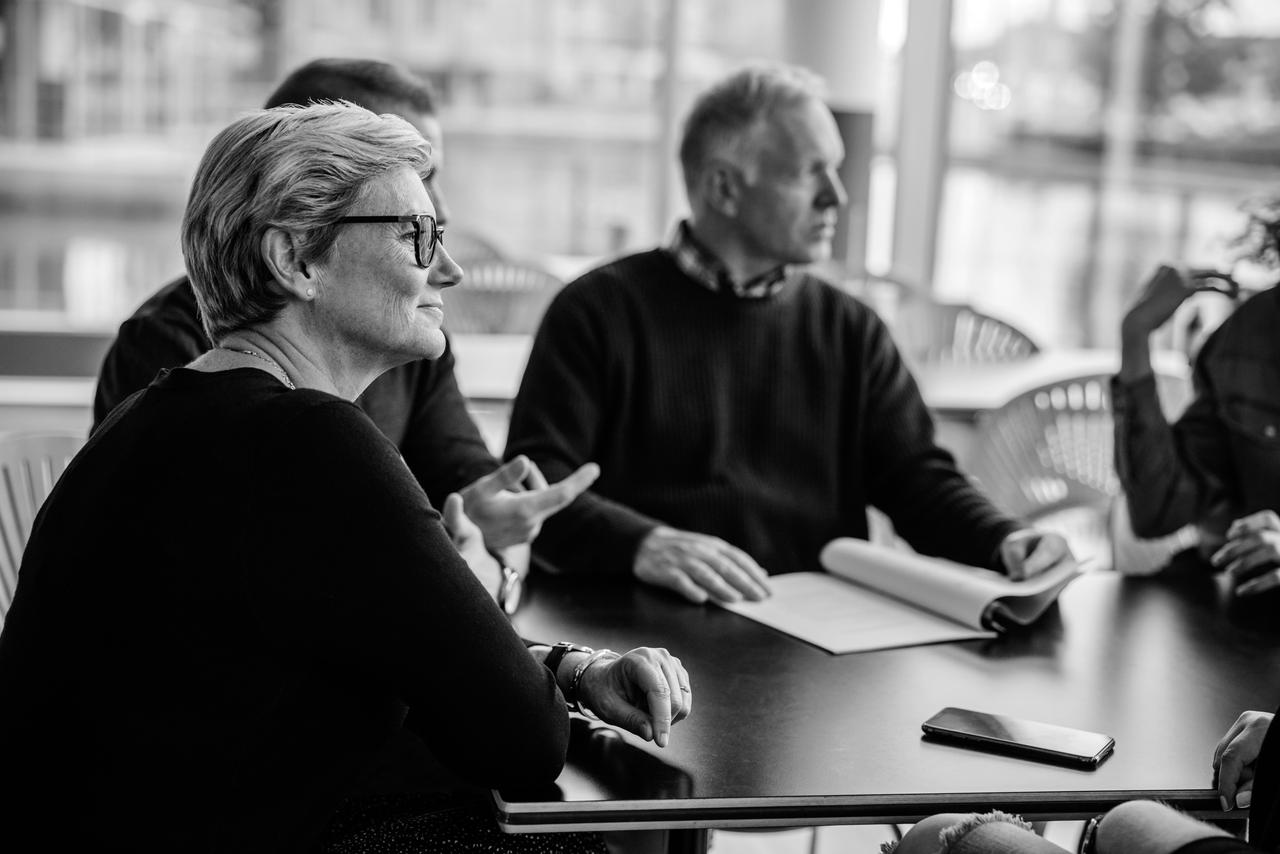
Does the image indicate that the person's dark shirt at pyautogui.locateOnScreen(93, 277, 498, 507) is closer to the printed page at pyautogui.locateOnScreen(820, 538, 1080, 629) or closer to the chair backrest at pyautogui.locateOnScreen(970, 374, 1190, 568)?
the printed page at pyautogui.locateOnScreen(820, 538, 1080, 629)

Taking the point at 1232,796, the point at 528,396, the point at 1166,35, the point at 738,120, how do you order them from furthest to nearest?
the point at 1166,35, the point at 738,120, the point at 528,396, the point at 1232,796

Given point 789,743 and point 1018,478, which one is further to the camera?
point 1018,478

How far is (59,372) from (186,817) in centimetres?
398

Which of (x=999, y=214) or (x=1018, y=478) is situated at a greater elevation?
(x=999, y=214)

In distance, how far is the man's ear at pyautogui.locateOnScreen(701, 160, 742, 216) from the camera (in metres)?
2.44

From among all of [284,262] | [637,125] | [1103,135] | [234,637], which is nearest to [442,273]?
[284,262]

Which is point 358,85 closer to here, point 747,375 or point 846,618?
point 747,375

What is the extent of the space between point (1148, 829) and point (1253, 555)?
2.87 feet

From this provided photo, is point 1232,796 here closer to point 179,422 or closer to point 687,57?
point 179,422

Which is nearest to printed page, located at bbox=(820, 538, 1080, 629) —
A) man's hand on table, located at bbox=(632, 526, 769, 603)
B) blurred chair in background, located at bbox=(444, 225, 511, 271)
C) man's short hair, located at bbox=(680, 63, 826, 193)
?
man's hand on table, located at bbox=(632, 526, 769, 603)

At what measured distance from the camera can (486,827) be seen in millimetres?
1457

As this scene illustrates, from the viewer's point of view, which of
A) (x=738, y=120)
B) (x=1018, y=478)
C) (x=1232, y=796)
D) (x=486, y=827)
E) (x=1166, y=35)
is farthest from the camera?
(x=1166, y=35)

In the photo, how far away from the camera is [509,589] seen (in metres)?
1.78

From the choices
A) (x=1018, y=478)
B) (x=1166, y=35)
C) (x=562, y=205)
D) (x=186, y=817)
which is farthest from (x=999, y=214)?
(x=186, y=817)
